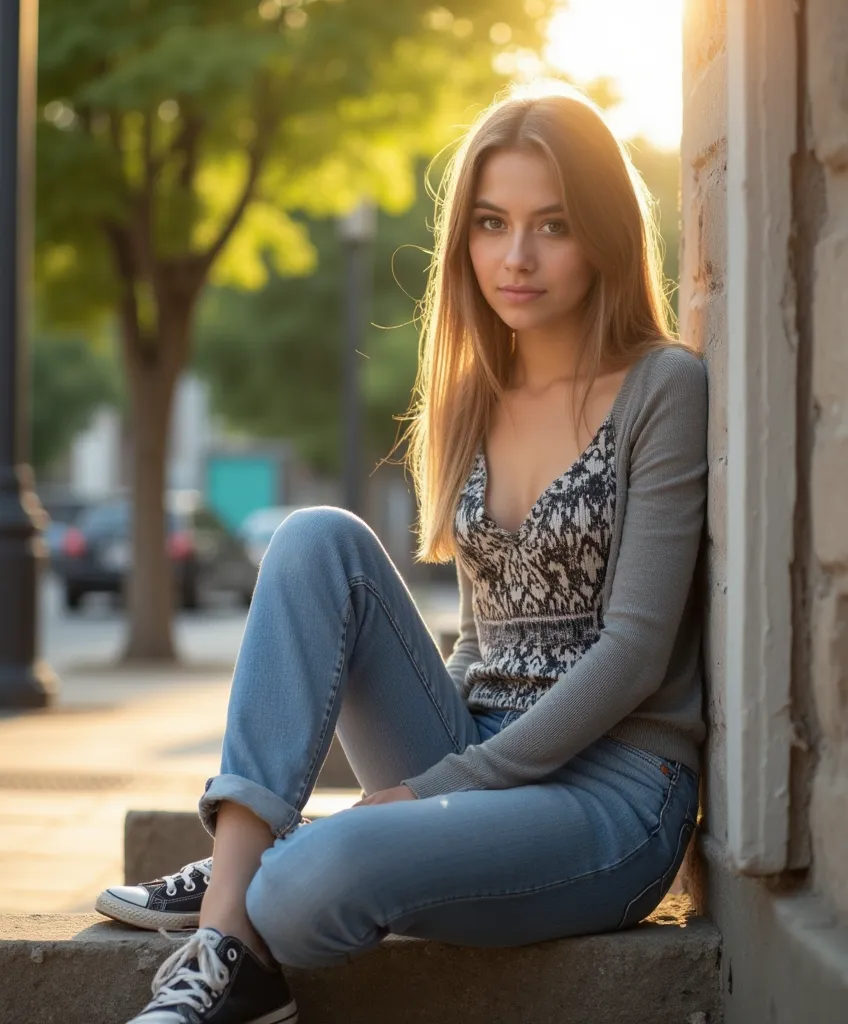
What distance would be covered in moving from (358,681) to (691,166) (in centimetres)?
112

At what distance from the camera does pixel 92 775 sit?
6.08m

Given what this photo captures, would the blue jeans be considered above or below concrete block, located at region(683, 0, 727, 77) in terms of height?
below

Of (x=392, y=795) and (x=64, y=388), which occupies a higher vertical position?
(x=64, y=388)

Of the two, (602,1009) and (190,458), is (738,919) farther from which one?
(190,458)

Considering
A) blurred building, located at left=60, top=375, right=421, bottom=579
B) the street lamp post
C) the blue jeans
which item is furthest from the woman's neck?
blurred building, located at left=60, top=375, right=421, bottom=579

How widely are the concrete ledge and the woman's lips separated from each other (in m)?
1.11

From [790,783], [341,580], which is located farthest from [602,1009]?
[341,580]

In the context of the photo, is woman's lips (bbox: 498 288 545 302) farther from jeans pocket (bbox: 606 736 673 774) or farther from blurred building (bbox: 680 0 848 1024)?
jeans pocket (bbox: 606 736 673 774)

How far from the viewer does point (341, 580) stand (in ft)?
8.45

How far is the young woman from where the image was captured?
2.29 meters

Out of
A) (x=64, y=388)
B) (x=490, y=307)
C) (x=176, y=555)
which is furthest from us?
(x=64, y=388)

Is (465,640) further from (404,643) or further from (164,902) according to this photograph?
(164,902)

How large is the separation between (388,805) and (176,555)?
1901 centimetres

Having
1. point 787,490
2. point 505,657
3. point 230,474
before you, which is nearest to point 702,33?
point 787,490
